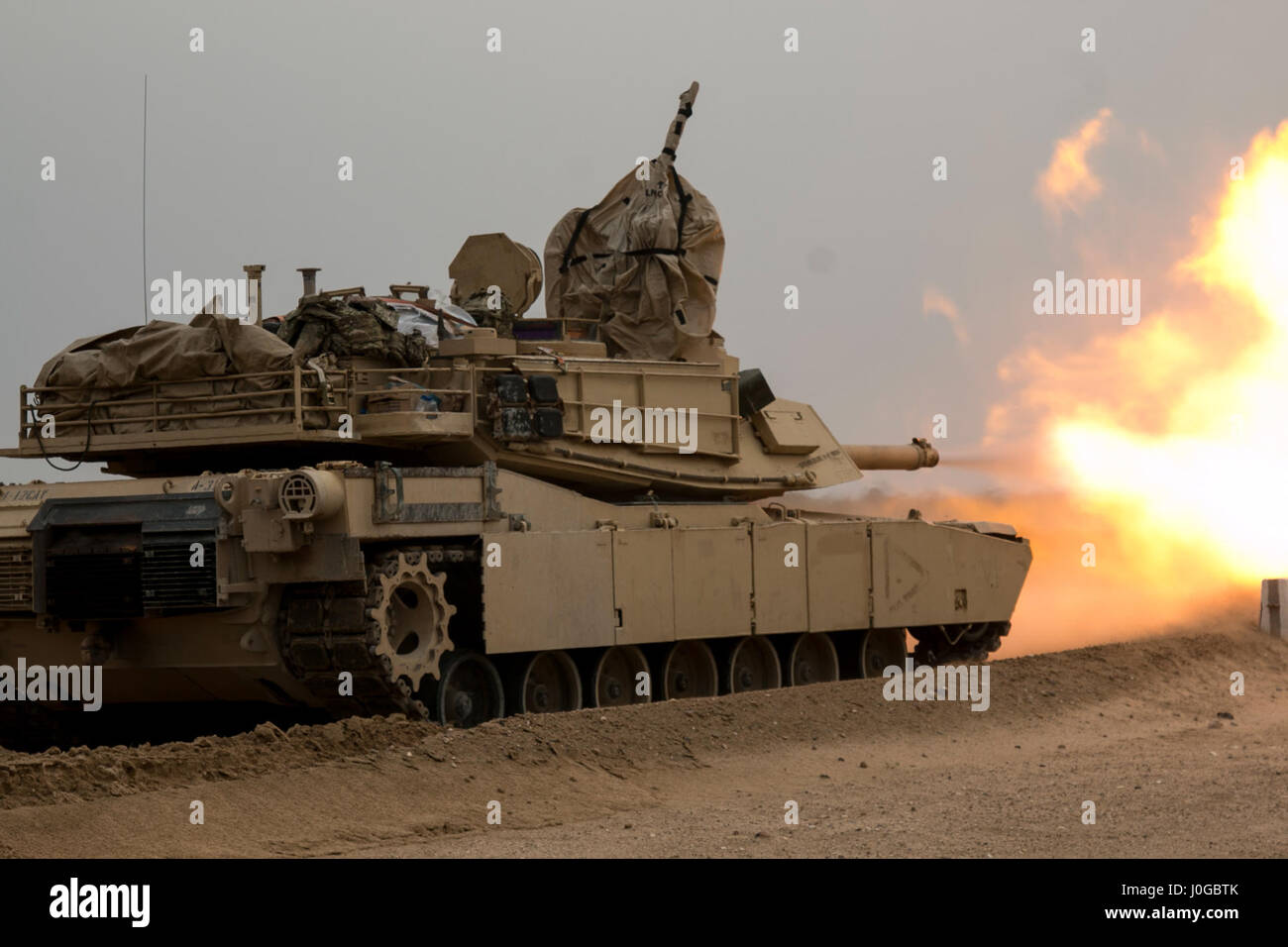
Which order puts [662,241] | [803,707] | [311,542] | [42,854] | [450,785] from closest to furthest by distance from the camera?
[42,854] < [450,785] < [311,542] < [803,707] < [662,241]

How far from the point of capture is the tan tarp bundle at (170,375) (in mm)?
16984

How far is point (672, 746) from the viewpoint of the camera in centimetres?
1622

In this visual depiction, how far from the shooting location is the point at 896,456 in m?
25.0

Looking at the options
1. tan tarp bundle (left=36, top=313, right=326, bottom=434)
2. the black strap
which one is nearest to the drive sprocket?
tan tarp bundle (left=36, top=313, right=326, bottom=434)

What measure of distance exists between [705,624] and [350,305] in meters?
4.79

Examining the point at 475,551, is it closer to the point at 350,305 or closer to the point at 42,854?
the point at 350,305

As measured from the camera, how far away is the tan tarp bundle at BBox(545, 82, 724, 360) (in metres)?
21.3

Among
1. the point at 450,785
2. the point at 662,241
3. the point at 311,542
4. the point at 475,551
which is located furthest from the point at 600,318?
the point at 450,785

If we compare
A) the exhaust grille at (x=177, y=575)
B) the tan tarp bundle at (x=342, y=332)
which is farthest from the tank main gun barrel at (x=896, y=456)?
the exhaust grille at (x=177, y=575)

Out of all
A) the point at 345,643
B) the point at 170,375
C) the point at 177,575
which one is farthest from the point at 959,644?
the point at 177,575

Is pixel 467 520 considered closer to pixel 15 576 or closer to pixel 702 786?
pixel 702 786

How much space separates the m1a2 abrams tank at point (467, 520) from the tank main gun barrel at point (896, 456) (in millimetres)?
1819

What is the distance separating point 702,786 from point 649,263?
7817 mm

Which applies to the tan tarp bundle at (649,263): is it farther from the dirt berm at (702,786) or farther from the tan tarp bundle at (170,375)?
the tan tarp bundle at (170,375)
